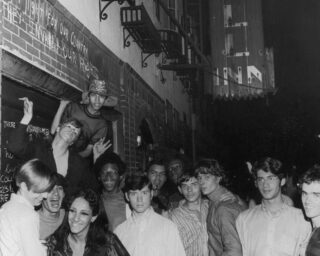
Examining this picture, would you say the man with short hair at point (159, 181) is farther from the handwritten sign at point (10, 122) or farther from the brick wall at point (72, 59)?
the handwritten sign at point (10, 122)

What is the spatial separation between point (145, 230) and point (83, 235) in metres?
0.65

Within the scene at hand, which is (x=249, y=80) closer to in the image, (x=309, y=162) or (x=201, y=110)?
(x=309, y=162)

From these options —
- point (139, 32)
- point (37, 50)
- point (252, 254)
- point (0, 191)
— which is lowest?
point (252, 254)

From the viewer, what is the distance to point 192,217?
4.71m

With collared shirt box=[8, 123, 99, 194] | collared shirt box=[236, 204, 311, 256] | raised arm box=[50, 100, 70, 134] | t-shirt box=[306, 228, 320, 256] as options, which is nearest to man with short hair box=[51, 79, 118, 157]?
raised arm box=[50, 100, 70, 134]

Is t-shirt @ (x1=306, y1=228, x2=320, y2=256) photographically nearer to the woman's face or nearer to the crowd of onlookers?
the crowd of onlookers

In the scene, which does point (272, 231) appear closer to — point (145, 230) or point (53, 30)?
point (145, 230)

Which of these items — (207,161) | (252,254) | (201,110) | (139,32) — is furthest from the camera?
(201,110)

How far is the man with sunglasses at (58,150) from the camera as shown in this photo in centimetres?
387

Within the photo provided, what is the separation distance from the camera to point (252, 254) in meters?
4.23

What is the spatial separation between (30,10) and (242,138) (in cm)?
1779

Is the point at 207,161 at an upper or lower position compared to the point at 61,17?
lower

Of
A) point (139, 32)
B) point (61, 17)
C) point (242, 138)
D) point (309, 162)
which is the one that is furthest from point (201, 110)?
point (61, 17)

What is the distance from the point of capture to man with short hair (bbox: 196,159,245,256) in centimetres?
434
